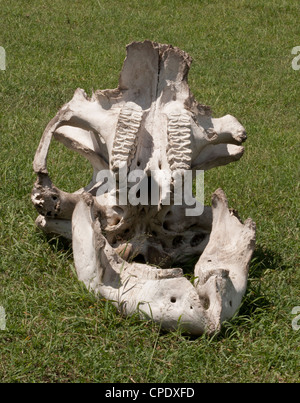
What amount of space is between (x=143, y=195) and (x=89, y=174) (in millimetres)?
1890

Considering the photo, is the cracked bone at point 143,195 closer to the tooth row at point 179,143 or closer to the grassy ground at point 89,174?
the tooth row at point 179,143

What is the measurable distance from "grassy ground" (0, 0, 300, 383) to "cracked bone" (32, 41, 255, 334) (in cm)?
21

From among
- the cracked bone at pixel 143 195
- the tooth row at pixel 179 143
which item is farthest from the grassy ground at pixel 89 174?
the tooth row at pixel 179 143

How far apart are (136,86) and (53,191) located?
90 centimetres

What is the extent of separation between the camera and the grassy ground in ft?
→ 13.4

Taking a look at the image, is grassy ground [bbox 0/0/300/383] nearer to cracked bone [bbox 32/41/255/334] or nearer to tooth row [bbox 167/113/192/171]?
cracked bone [bbox 32/41/255/334]

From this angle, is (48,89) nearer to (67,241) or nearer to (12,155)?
(12,155)

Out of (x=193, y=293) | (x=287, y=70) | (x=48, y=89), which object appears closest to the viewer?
(x=193, y=293)

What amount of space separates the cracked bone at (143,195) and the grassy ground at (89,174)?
212mm

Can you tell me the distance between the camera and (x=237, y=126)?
16.9 ft

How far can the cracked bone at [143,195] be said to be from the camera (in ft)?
14.6

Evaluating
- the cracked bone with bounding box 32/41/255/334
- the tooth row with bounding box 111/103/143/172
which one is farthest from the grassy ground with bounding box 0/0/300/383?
the tooth row with bounding box 111/103/143/172

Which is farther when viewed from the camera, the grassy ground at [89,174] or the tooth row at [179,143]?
the tooth row at [179,143]
